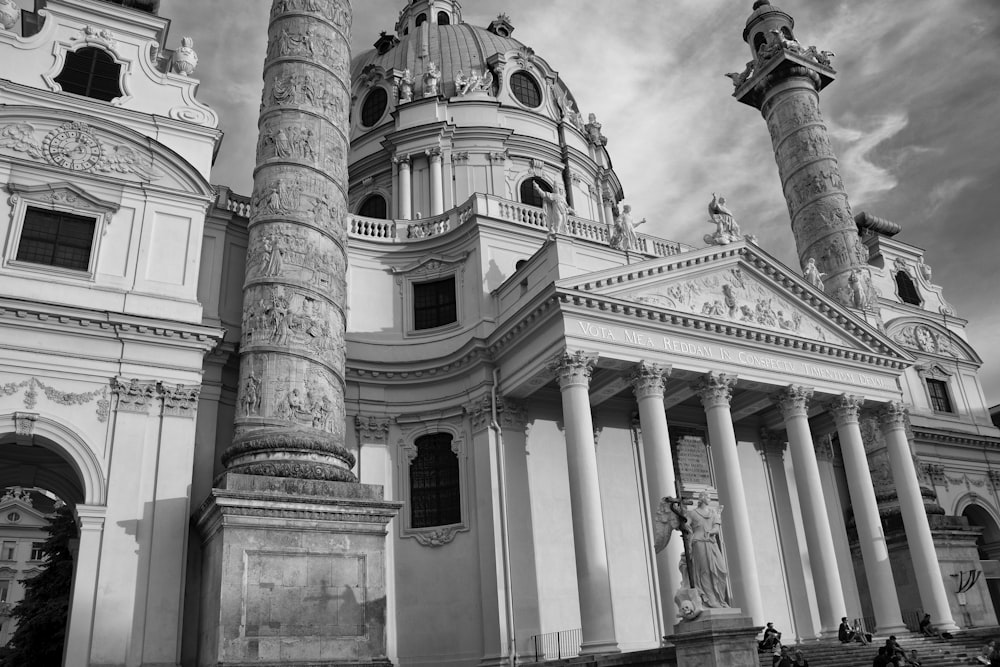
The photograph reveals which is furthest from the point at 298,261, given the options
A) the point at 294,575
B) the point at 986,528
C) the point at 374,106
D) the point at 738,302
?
the point at 986,528

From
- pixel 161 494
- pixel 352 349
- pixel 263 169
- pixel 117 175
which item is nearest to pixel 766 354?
pixel 352 349

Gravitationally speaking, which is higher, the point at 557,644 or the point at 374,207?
the point at 374,207

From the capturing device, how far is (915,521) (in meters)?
23.5

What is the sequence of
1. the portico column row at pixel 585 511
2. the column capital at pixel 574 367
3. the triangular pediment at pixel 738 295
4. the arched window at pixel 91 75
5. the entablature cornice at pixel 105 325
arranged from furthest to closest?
the triangular pediment at pixel 738 295 → the arched window at pixel 91 75 → the column capital at pixel 574 367 → the portico column row at pixel 585 511 → the entablature cornice at pixel 105 325

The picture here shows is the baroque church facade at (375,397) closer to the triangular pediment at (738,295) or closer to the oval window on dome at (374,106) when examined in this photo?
the triangular pediment at (738,295)

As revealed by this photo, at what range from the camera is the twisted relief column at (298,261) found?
1538 centimetres

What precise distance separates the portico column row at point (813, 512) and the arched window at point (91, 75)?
1932cm

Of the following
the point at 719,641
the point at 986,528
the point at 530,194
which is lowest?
the point at 719,641

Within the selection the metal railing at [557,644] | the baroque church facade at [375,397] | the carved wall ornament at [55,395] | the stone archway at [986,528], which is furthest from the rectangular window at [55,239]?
the stone archway at [986,528]

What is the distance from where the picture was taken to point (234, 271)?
21.8 metres

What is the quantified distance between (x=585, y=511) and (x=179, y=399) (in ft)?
30.6

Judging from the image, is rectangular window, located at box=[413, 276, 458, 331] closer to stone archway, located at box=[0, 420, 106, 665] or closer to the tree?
stone archway, located at box=[0, 420, 106, 665]

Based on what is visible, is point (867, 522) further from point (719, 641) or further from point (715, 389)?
point (719, 641)

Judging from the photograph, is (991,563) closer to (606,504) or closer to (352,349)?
(606,504)
